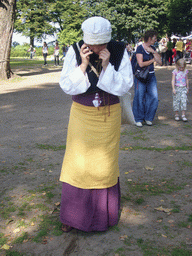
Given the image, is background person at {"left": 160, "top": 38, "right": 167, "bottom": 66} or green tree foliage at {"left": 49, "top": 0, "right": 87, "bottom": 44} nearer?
background person at {"left": 160, "top": 38, "right": 167, "bottom": 66}

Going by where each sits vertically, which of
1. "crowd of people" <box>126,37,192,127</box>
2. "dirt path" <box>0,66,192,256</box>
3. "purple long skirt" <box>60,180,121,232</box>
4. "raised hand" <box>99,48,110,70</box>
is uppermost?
"raised hand" <box>99,48,110,70</box>

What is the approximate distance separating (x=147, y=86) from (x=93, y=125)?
482 cm

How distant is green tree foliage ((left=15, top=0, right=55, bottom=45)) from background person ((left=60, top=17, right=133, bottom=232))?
62.1 meters

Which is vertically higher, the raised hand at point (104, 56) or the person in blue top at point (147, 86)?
the raised hand at point (104, 56)

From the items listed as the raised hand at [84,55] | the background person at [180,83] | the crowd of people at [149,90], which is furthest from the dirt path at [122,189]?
the raised hand at [84,55]

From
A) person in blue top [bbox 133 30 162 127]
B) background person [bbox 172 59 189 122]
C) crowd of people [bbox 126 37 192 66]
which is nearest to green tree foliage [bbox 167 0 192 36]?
crowd of people [bbox 126 37 192 66]

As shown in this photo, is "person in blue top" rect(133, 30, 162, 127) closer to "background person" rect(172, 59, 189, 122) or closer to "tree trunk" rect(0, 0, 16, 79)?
"background person" rect(172, 59, 189, 122)

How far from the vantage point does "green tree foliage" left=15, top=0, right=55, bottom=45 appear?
62250 millimetres

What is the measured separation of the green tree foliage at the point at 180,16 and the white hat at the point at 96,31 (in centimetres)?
5396

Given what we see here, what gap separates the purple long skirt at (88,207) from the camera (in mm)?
3553

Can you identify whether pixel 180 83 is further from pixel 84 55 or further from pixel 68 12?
pixel 68 12

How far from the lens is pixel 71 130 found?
360 centimetres

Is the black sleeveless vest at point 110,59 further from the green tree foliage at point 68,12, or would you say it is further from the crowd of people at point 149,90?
the green tree foliage at point 68,12

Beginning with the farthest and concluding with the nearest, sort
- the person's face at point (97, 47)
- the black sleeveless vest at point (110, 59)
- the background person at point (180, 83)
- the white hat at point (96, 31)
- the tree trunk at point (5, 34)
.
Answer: the tree trunk at point (5, 34) < the background person at point (180, 83) < the black sleeveless vest at point (110, 59) < the person's face at point (97, 47) < the white hat at point (96, 31)
